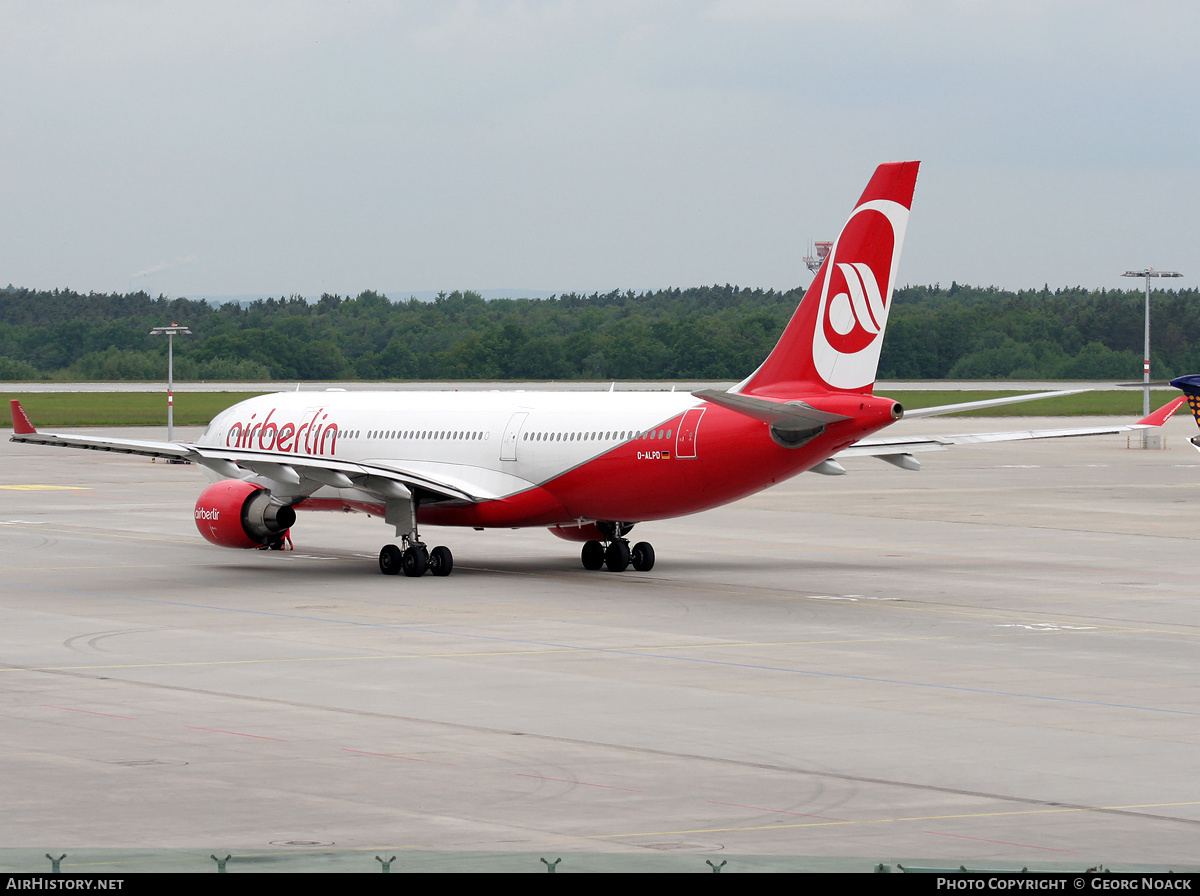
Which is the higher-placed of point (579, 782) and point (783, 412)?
point (783, 412)

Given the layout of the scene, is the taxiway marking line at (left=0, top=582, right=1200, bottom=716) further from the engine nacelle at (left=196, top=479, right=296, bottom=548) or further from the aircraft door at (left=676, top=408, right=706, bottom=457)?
the engine nacelle at (left=196, top=479, right=296, bottom=548)

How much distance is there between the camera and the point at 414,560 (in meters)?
34.3

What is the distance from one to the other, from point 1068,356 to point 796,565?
6213 inches

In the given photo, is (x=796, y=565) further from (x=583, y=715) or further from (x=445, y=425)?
(x=583, y=715)

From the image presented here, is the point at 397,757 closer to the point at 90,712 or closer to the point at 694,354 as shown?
the point at 90,712

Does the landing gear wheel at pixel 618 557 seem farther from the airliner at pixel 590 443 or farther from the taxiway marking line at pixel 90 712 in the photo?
the taxiway marking line at pixel 90 712

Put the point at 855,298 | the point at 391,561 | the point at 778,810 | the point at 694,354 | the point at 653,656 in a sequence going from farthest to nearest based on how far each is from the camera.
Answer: the point at 694,354
the point at 391,561
the point at 855,298
the point at 653,656
the point at 778,810

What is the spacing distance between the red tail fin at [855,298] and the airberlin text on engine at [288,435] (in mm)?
11655

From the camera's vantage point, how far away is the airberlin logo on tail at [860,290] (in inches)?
1236

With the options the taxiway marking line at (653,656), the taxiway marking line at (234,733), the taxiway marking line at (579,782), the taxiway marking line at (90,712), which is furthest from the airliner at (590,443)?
the taxiway marking line at (579,782)

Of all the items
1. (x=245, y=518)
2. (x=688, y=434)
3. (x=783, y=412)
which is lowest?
(x=245, y=518)

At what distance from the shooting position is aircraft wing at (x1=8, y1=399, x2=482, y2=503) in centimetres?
3316

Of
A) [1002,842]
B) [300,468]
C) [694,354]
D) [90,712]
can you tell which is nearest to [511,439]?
[300,468]

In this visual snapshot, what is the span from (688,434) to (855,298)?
12.8 feet
